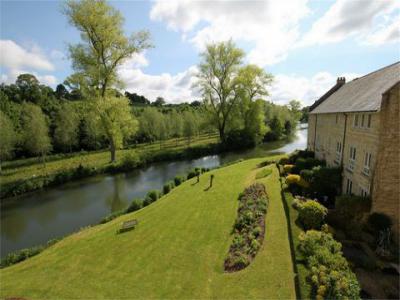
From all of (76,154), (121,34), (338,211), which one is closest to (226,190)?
(338,211)

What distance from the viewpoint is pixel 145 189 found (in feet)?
78.7

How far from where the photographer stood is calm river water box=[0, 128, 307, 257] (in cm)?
1641

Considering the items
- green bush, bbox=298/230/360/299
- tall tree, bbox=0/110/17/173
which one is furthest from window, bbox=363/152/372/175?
tall tree, bbox=0/110/17/173

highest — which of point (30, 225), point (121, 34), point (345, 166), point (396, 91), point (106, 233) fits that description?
point (121, 34)

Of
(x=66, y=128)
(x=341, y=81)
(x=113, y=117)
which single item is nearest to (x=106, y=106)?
(x=113, y=117)

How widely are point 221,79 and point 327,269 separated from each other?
38.2 meters

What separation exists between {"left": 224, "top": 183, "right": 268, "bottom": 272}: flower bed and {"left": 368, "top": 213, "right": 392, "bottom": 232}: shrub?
4730 mm

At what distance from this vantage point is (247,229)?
1114 cm

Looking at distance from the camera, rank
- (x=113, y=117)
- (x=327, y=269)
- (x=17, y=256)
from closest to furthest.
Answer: (x=327, y=269) < (x=17, y=256) < (x=113, y=117)

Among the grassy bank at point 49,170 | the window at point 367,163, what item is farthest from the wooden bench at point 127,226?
the grassy bank at point 49,170

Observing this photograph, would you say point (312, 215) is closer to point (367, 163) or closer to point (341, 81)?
point (367, 163)

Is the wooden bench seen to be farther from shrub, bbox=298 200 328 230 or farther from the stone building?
the stone building

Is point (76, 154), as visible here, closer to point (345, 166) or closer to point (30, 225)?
point (30, 225)

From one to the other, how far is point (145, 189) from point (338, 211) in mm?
17950
